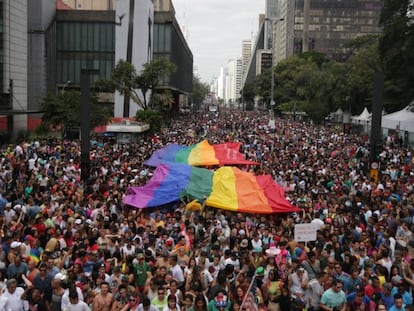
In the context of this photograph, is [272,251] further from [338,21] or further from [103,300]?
[338,21]

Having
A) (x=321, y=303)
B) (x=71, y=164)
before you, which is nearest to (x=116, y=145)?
(x=71, y=164)

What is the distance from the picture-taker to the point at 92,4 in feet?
321

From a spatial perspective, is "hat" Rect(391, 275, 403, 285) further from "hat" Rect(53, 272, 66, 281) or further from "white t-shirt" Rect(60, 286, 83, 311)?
"hat" Rect(53, 272, 66, 281)

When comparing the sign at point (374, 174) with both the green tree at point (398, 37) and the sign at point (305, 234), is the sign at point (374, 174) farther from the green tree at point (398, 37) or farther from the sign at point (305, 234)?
the green tree at point (398, 37)

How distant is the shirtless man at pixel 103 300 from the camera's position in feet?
26.6

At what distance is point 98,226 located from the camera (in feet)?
43.2

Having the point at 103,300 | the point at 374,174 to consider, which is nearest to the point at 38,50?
the point at 374,174

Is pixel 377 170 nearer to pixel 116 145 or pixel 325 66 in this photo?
pixel 116 145

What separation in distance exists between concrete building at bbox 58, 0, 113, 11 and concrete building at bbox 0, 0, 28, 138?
4555 cm

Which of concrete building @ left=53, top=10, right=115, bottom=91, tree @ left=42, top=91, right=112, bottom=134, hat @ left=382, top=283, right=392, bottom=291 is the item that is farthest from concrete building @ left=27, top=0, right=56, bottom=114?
hat @ left=382, top=283, right=392, bottom=291

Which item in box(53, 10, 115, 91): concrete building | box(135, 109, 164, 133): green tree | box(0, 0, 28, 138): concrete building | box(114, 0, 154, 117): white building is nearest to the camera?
box(135, 109, 164, 133): green tree

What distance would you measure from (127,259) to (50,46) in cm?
6519

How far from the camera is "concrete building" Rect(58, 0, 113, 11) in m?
96.7

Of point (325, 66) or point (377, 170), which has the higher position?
point (325, 66)
